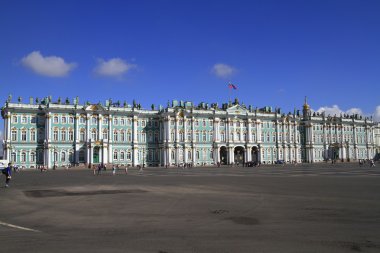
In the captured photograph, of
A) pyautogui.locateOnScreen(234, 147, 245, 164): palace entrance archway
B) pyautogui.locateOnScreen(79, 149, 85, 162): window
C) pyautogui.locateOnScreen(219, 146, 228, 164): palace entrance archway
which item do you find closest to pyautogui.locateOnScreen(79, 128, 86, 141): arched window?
pyautogui.locateOnScreen(79, 149, 85, 162): window

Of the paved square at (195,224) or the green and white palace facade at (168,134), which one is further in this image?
the green and white palace facade at (168,134)

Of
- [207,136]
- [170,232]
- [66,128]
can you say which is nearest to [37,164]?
[66,128]

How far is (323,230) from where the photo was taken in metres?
11.2

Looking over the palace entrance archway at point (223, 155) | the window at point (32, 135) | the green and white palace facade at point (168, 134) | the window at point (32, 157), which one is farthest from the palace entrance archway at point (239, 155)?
the window at point (32, 135)

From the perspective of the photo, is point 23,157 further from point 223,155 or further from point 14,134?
point 223,155

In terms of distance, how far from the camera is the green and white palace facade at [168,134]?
8538 centimetres

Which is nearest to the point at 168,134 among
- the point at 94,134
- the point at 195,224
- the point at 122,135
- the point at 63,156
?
the point at 122,135

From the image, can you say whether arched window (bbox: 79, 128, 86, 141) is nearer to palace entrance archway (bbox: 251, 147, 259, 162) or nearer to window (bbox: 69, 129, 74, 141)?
window (bbox: 69, 129, 74, 141)

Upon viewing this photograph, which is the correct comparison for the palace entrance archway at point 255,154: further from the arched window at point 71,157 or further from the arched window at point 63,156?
the arched window at point 63,156

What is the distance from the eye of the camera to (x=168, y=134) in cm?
9794

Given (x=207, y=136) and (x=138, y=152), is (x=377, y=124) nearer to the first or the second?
(x=207, y=136)

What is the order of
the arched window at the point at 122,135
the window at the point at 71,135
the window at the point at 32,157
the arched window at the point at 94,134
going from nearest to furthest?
the window at the point at 32,157, the window at the point at 71,135, the arched window at the point at 94,134, the arched window at the point at 122,135

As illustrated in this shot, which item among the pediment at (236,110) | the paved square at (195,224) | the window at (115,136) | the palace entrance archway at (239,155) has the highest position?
the pediment at (236,110)

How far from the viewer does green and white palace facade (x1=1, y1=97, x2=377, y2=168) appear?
85.4m
